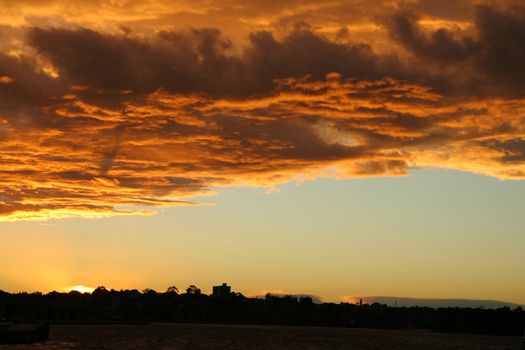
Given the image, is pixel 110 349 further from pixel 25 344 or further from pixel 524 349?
pixel 524 349

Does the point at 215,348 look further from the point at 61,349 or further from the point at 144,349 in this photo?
the point at 61,349

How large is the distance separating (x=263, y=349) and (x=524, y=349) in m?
59.9

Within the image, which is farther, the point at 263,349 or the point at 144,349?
the point at 263,349

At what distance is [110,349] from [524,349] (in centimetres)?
9297

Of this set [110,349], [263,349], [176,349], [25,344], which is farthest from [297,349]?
[25,344]

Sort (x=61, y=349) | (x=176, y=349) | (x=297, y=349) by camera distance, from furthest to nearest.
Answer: (x=297, y=349) < (x=176, y=349) < (x=61, y=349)

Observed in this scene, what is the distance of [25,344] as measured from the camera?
629 feet

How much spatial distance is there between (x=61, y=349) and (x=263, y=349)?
156 ft

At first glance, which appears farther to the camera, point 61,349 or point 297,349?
point 297,349

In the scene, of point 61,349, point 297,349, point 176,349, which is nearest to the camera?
point 61,349

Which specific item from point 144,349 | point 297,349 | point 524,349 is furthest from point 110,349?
point 524,349

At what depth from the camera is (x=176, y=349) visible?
610 ft

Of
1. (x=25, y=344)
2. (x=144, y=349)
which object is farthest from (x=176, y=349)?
(x=25, y=344)

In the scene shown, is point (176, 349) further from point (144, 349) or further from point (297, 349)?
point (297, 349)
